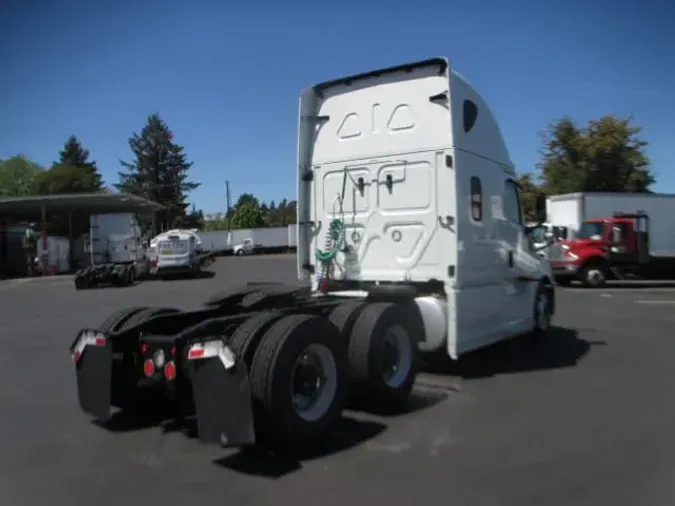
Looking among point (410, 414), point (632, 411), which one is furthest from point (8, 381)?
point (632, 411)

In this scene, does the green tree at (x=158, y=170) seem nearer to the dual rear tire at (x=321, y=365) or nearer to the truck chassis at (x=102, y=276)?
the truck chassis at (x=102, y=276)

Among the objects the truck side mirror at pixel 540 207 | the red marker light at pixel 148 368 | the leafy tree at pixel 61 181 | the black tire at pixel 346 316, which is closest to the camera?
the red marker light at pixel 148 368

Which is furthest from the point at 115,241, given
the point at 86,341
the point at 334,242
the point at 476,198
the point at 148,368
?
the point at 148,368

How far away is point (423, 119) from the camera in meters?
7.36

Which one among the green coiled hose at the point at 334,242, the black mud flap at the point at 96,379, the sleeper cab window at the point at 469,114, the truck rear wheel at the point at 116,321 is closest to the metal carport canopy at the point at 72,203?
the green coiled hose at the point at 334,242

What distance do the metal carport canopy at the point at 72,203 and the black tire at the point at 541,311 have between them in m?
33.1

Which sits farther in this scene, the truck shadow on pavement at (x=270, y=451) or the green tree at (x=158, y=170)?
the green tree at (x=158, y=170)

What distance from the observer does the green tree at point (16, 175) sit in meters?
80.9

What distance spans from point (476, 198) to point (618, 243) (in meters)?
16.0

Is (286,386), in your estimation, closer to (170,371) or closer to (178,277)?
(170,371)

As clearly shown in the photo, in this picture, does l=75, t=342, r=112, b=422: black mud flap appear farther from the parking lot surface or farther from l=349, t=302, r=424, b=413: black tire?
l=349, t=302, r=424, b=413: black tire

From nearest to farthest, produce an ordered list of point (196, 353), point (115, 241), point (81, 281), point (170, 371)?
point (196, 353) < point (170, 371) < point (81, 281) < point (115, 241)

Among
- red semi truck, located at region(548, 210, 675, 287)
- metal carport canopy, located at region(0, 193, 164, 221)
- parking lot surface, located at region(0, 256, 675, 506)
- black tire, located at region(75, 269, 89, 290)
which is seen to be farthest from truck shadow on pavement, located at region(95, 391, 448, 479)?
metal carport canopy, located at region(0, 193, 164, 221)

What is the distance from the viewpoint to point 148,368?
16.7ft
